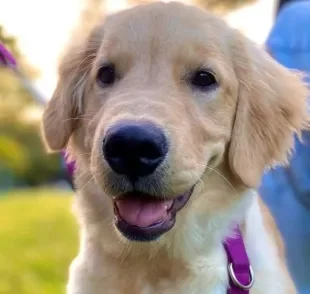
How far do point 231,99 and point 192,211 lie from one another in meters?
0.48

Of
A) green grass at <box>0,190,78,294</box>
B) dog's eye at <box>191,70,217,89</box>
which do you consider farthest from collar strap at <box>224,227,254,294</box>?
green grass at <box>0,190,78,294</box>

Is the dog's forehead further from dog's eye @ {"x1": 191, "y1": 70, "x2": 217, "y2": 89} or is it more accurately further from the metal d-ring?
the metal d-ring

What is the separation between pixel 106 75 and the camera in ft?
9.43

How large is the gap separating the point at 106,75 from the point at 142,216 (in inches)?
25.4

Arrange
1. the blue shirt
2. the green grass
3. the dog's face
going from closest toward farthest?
A: the dog's face → the blue shirt → the green grass

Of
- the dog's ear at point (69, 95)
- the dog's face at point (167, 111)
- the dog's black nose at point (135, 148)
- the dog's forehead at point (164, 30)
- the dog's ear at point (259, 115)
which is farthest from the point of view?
the dog's ear at point (69, 95)

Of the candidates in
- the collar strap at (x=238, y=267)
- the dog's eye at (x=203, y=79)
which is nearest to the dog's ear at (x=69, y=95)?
the dog's eye at (x=203, y=79)

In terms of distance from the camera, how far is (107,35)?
290cm

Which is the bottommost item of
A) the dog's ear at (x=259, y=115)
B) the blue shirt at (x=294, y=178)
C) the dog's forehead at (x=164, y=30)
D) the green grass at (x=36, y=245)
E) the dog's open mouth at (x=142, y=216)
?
the green grass at (x=36, y=245)

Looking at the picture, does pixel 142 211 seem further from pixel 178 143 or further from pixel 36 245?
pixel 36 245

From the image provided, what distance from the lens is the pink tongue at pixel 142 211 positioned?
2549mm

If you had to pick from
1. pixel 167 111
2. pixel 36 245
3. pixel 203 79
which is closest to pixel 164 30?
pixel 203 79

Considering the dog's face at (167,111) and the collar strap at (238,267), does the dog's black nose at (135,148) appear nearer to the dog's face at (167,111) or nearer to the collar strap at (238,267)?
the dog's face at (167,111)

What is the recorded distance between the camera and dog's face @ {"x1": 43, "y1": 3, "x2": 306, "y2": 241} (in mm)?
2465
